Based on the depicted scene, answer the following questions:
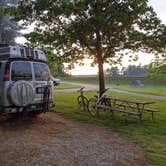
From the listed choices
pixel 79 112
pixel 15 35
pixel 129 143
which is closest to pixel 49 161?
pixel 129 143

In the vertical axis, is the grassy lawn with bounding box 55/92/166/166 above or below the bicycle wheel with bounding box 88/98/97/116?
below

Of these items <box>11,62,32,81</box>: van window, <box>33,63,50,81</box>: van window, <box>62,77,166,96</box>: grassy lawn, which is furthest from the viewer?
<box>62,77,166,96</box>: grassy lawn

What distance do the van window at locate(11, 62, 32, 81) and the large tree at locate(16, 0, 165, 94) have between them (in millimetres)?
4801

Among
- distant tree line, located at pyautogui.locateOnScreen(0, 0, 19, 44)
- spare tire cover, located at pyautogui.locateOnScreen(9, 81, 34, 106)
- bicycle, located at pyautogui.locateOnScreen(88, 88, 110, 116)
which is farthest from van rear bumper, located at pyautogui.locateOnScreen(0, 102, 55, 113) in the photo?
distant tree line, located at pyautogui.locateOnScreen(0, 0, 19, 44)

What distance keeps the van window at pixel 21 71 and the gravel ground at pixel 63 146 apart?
155 cm

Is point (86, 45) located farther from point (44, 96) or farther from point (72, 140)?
point (72, 140)

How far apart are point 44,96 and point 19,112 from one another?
1.14 metres

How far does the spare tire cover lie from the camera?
384 inches

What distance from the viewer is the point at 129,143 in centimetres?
877

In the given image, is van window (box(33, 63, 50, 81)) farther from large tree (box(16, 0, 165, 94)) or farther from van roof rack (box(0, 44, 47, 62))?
large tree (box(16, 0, 165, 94))

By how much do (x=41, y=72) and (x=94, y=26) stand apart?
182 inches

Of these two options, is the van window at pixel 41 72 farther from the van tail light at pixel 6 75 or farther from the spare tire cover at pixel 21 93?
the van tail light at pixel 6 75

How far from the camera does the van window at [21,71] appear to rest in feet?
32.9

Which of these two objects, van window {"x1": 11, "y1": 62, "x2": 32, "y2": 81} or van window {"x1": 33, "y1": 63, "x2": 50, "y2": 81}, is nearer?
van window {"x1": 11, "y1": 62, "x2": 32, "y2": 81}
